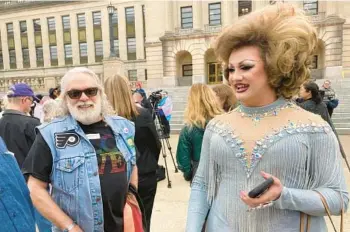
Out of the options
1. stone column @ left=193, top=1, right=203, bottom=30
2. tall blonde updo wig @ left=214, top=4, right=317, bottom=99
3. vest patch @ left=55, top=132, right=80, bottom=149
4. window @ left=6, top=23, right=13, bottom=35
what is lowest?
vest patch @ left=55, top=132, right=80, bottom=149

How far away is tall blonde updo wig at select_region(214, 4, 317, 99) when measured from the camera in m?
1.38

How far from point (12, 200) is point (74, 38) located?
166 ft

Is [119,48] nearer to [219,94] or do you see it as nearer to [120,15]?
[120,15]

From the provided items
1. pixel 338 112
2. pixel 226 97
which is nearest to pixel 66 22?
pixel 338 112

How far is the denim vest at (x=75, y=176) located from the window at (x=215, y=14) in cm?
3306

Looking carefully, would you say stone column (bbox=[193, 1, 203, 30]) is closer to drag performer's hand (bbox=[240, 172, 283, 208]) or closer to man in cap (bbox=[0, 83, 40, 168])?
man in cap (bbox=[0, 83, 40, 168])

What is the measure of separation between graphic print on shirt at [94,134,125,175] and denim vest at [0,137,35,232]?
675 mm

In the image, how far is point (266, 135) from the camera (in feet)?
4.61

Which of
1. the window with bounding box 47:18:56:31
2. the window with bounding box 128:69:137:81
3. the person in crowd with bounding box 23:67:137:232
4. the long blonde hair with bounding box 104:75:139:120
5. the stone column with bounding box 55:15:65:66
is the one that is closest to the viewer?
the person in crowd with bounding box 23:67:137:232

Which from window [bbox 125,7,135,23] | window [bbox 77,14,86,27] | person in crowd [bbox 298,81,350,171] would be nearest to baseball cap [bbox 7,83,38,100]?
person in crowd [bbox 298,81,350,171]

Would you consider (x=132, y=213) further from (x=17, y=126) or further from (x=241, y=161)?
(x=17, y=126)

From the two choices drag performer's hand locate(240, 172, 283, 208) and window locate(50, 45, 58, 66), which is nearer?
drag performer's hand locate(240, 172, 283, 208)

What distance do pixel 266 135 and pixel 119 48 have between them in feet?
153

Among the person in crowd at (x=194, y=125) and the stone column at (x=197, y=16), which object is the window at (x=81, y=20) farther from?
the person in crowd at (x=194, y=125)
